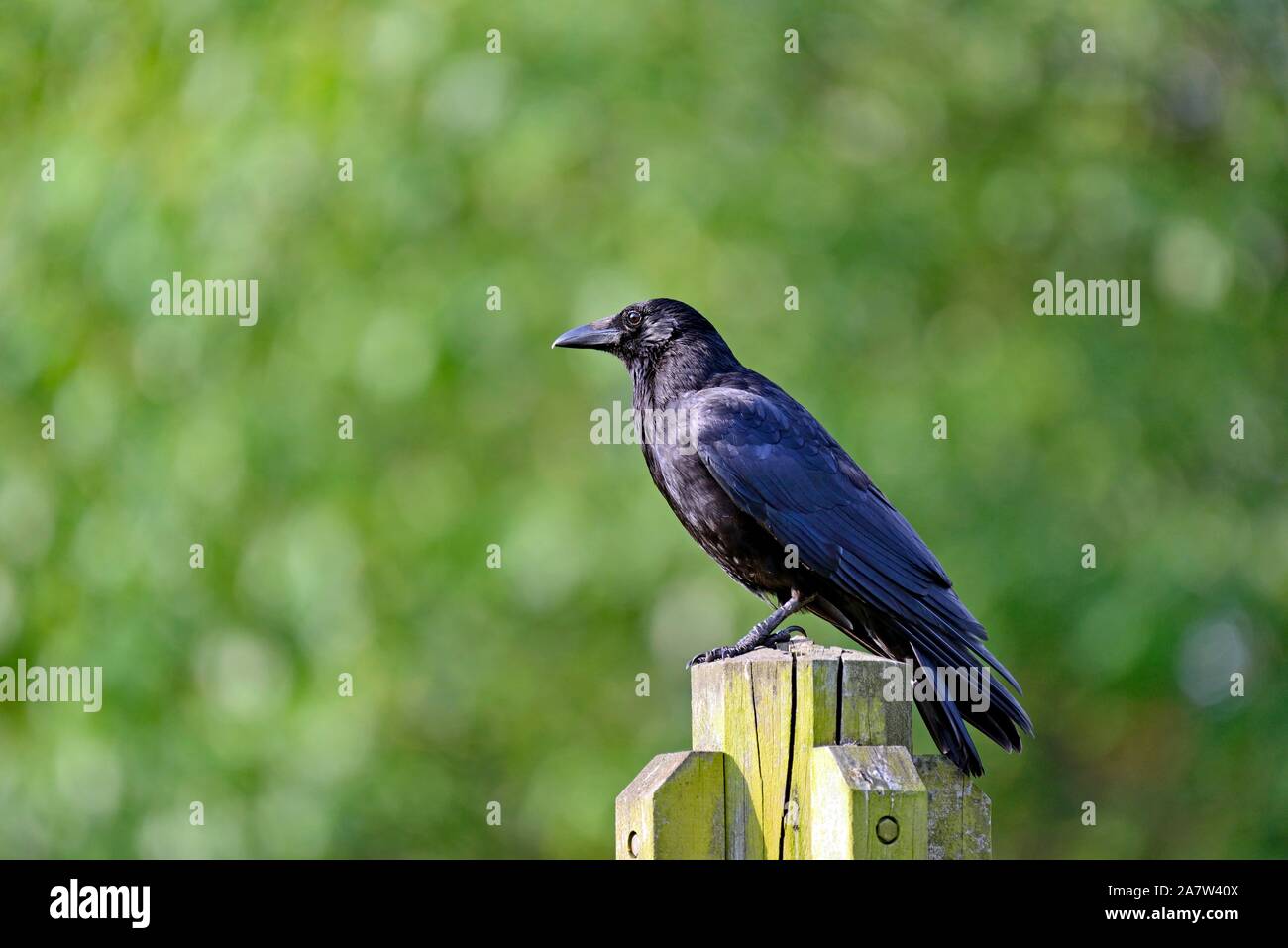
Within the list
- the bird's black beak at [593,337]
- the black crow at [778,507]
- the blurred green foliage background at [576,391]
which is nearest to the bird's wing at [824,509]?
the black crow at [778,507]

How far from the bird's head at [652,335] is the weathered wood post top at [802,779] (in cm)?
217

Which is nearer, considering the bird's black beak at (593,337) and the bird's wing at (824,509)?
the bird's wing at (824,509)

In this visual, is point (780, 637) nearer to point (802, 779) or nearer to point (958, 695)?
point (958, 695)

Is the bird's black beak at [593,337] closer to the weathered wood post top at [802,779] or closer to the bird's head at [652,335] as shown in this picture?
the bird's head at [652,335]

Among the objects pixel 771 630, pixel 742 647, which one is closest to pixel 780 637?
pixel 771 630

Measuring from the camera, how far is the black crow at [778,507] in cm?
385

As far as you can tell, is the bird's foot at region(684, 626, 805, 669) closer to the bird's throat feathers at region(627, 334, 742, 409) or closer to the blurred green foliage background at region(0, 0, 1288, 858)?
the bird's throat feathers at region(627, 334, 742, 409)

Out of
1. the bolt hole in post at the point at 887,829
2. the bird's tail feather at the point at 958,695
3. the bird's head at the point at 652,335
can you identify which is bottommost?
the bolt hole in post at the point at 887,829

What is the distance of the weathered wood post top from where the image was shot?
2592mm

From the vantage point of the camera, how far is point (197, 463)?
6.26 metres

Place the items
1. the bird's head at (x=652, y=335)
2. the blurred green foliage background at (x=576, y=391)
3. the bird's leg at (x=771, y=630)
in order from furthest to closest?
the blurred green foliage background at (x=576, y=391) → the bird's head at (x=652, y=335) → the bird's leg at (x=771, y=630)

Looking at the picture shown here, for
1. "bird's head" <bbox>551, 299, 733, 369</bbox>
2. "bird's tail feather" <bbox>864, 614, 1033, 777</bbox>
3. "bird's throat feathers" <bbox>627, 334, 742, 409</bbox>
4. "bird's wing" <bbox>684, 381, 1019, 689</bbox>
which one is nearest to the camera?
"bird's tail feather" <bbox>864, 614, 1033, 777</bbox>

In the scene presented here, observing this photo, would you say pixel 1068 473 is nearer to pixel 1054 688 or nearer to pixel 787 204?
pixel 1054 688

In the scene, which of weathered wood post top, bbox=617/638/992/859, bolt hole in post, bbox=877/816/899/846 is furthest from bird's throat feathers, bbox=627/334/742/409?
bolt hole in post, bbox=877/816/899/846
